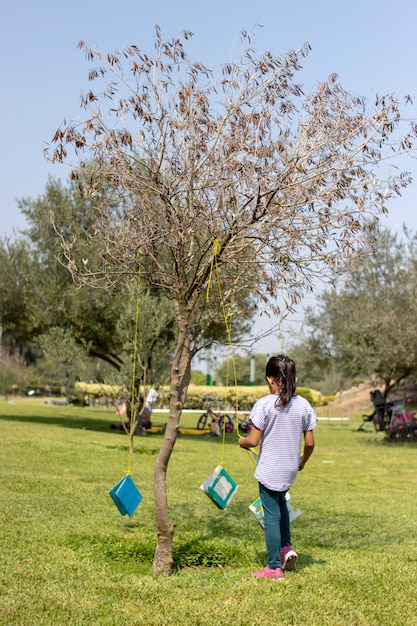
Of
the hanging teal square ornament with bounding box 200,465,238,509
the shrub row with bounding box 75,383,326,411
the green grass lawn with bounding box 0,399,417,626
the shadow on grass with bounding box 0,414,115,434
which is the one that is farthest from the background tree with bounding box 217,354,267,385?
the hanging teal square ornament with bounding box 200,465,238,509

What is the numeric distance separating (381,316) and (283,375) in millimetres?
16303

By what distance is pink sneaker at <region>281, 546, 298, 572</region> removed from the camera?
551 centimetres

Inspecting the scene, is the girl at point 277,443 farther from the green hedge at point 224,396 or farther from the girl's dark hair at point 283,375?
the green hedge at point 224,396

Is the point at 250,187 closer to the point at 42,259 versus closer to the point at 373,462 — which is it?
the point at 373,462

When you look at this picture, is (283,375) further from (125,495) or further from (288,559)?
(125,495)

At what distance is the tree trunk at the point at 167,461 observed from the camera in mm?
5648

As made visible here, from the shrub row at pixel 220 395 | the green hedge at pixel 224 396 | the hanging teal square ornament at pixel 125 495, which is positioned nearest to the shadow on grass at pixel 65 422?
the shrub row at pixel 220 395

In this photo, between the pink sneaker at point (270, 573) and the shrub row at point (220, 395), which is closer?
the pink sneaker at point (270, 573)

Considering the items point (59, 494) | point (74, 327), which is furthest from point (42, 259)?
point (59, 494)

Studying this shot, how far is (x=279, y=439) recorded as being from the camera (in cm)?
551

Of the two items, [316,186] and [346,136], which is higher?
[346,136]

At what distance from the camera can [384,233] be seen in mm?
24109

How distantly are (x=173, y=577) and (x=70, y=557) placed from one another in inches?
36.1

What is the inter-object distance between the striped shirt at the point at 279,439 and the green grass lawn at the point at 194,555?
71 cm
